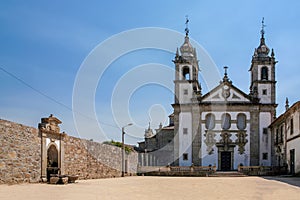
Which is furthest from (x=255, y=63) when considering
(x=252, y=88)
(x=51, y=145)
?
(x=51, y=145)

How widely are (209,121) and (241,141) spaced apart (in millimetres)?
3901

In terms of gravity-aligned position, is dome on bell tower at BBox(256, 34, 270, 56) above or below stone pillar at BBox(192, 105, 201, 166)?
above

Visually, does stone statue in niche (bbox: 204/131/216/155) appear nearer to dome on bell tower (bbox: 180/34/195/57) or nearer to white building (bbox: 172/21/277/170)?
white building (bbox: 172/21/277/170)

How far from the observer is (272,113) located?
38594 millimetres

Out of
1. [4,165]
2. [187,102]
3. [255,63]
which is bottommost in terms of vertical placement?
[4,165]

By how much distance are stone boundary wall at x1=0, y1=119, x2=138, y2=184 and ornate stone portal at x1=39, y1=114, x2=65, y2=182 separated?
0.96 feet

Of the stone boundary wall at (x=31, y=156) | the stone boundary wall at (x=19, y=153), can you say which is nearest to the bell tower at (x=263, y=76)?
the stone boundary wall at (x=31, y=156)

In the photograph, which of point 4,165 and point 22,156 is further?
point 22,156

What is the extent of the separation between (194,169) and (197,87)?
1119 centimetres

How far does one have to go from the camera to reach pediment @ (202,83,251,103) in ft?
129

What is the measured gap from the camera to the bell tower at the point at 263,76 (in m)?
39.2

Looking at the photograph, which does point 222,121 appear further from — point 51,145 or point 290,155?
point 51,145

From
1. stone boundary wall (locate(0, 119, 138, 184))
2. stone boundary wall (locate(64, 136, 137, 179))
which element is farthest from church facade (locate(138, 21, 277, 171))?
stone boundary wall (locate(0, 119, 138, 184))

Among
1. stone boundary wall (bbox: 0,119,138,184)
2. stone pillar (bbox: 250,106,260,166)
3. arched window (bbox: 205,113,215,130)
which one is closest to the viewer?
stone boundary wall (bbox: 0,119,138,184)
